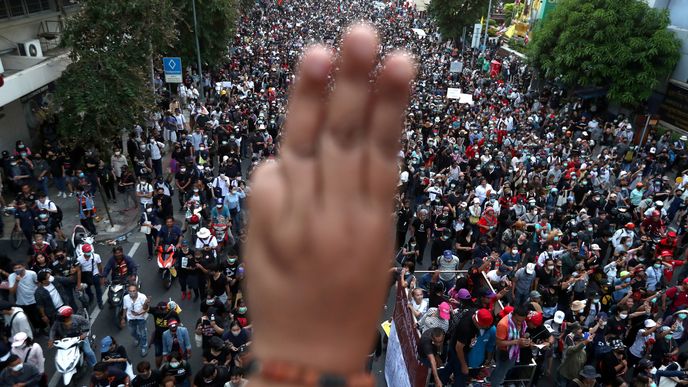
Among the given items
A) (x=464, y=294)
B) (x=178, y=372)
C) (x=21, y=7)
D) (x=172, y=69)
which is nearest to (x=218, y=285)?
(x=178, y=372)

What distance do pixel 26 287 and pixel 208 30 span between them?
19418mm

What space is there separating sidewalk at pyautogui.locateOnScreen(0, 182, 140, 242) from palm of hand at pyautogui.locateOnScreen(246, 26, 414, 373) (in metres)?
12.7

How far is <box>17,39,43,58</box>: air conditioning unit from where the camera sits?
15906 mm

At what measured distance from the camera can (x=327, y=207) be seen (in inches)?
56.1

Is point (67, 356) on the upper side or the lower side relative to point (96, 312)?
upper

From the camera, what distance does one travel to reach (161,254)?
34.1ft

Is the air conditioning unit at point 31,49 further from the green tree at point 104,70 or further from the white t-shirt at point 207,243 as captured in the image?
the white t-shirt at point 207,243

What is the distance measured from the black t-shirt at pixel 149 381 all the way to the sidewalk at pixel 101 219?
7225 millimetres

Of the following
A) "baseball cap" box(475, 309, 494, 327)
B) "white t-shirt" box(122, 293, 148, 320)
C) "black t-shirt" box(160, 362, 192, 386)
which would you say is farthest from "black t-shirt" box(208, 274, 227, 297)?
"baseball cap" box(475, 309, 494, 327)

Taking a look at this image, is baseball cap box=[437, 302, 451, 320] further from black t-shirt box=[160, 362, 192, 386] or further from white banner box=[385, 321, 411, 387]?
black t-shirt box=[160, 362, 192, 386]

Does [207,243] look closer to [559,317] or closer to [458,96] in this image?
[559,317]

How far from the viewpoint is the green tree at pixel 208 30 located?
23.8 m

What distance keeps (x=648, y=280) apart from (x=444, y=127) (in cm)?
997

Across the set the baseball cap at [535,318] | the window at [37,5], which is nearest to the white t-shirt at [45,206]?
the window at [37,5]
